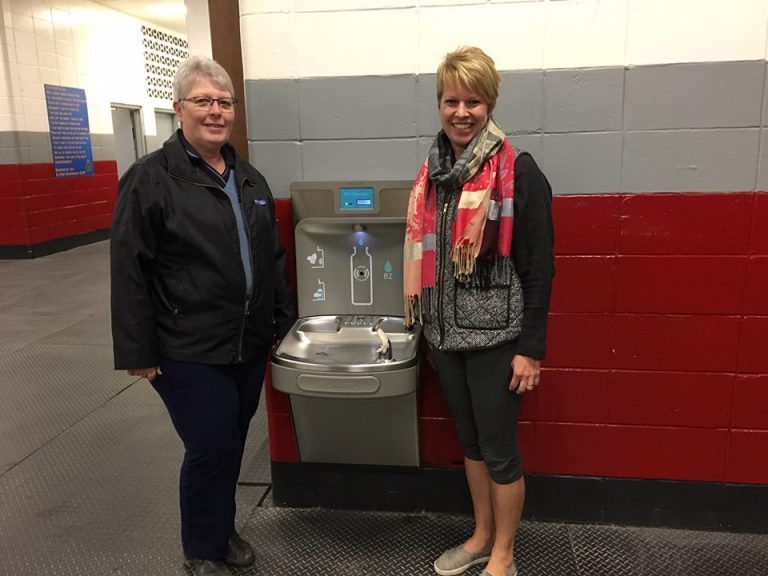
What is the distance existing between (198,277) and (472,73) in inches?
35.2

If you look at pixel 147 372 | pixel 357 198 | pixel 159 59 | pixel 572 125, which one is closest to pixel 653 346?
pixel 572 125

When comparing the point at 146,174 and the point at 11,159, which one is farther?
the point at 11,159

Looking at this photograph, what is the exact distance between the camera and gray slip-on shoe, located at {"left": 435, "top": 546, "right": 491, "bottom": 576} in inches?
77.5

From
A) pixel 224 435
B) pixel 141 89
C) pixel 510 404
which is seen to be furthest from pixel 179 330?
pixel 141 89

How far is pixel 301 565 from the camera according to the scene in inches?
80.0

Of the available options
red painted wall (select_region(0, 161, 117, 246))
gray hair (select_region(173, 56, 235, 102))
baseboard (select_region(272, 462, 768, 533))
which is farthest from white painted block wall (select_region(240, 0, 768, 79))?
red painted wall (select_region(0, 161, 117, 246))

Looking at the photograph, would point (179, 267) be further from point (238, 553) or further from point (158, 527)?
point (158, 527)

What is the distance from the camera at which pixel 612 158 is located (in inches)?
77.1

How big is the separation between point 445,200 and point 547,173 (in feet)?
1.49

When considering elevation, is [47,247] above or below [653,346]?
below

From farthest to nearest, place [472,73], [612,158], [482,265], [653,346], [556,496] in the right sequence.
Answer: [556,496] → [653,346] → [612,158] → [482,265] → [472,73]

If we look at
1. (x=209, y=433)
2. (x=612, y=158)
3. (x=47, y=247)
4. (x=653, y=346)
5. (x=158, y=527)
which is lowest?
(x=158, y=527)

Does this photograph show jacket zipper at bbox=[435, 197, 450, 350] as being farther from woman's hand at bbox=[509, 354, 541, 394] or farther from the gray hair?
the gray hair

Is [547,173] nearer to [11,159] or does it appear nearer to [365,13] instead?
[365,13]
